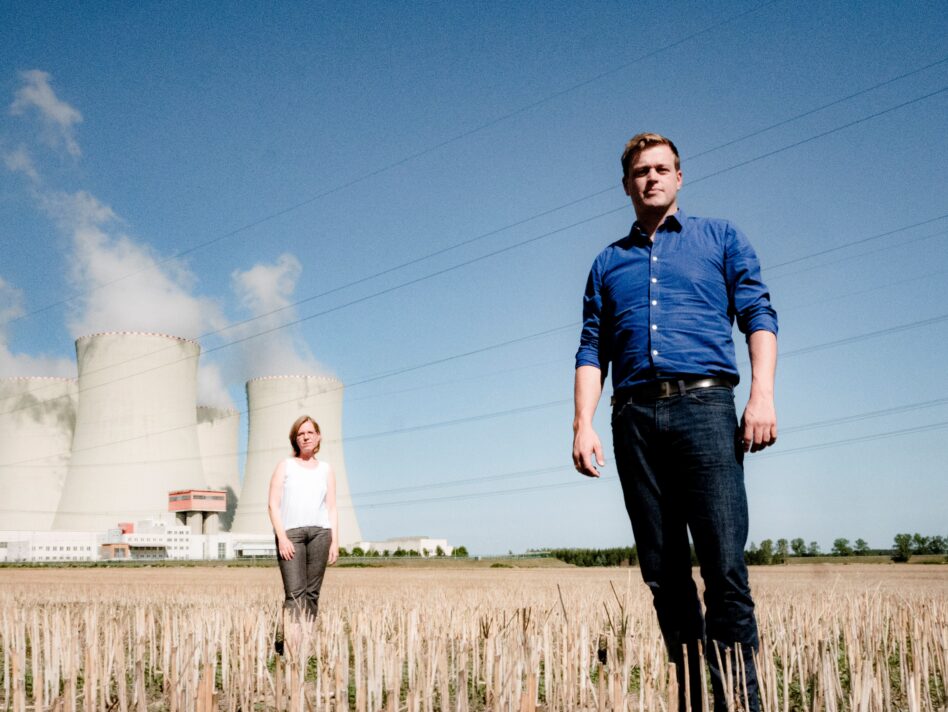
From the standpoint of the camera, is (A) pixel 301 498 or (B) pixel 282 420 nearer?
(A) pixel 301 498

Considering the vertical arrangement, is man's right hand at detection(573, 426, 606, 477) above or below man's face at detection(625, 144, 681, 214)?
below

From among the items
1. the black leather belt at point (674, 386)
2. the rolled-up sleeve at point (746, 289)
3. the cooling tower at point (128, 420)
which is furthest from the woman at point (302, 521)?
the cooling tower at point (128, 420)

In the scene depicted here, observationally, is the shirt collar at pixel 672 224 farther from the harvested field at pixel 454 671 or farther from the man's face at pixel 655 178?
the harvested field at pixel 454 671

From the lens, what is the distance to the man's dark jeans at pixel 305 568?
481cm

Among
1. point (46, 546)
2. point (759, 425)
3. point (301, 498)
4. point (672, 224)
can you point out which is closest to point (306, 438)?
point (301, 498)

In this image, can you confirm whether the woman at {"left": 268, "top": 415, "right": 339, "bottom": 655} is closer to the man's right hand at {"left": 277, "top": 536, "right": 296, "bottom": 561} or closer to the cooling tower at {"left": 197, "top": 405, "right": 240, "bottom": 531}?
the man's right hand at {"left": 277, "top": 536, "right": 296, "bottom": 561}

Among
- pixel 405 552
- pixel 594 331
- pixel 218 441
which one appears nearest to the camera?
pixel 594 331

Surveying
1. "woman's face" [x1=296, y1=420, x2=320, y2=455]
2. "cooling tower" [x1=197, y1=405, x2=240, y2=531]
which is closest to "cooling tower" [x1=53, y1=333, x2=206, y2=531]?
"cooling tower" [x1=197, y1=405, x2=240, y2=531]

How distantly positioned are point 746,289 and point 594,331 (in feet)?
1.71

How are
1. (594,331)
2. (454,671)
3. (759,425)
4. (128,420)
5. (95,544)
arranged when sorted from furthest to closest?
(95,544), (128,420), (454,671), (594,331), (759,425)

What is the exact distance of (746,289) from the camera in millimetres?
2656

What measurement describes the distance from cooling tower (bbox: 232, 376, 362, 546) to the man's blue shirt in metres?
38.5

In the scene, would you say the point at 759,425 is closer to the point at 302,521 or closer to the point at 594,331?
the point at 594,331

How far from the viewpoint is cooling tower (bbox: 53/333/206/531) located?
3691cm
